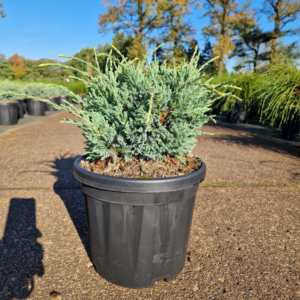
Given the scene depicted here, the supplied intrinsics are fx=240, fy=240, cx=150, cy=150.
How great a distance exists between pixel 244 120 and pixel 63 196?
353 inches

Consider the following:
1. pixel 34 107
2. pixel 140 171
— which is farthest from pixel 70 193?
pixel 34 107

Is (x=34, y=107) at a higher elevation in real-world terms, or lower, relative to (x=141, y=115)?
lower

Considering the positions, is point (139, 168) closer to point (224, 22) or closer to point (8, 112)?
point (8, 112)

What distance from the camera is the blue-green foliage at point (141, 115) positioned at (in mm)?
1542

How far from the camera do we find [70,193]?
308cm

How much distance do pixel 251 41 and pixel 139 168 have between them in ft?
90.2

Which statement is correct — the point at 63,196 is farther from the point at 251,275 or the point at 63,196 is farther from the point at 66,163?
the point at 251,275

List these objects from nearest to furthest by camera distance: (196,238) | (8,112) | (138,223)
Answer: (138,223), (196,238), (8,112)

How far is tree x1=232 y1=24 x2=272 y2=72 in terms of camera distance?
23.1 metres

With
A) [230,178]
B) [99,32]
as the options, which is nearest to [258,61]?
[99,32]

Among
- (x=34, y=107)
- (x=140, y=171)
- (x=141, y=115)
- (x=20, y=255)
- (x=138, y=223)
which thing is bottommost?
(x=34, y=107)

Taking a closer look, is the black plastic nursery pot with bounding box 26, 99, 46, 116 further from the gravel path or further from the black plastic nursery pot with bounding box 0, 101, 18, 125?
the gravel path

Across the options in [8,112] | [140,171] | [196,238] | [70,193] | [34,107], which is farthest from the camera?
[34,107]

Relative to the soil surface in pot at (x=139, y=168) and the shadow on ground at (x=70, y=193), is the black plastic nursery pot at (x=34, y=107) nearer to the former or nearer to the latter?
the shadow on ground at (x=70, y=193)
